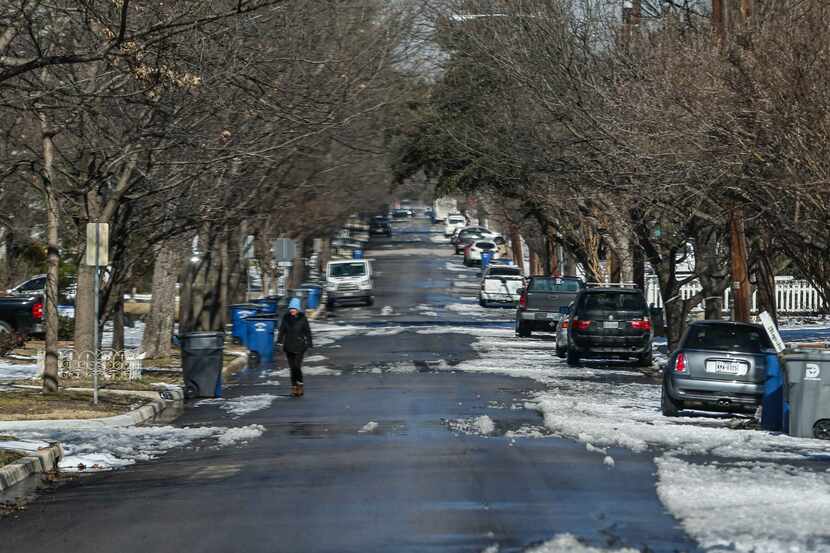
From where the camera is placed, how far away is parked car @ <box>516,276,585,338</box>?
42812mm

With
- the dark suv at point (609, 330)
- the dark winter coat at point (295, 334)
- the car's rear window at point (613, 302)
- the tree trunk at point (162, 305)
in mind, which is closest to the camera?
the dark winter coat at point (295, 334)

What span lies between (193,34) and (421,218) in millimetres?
148871

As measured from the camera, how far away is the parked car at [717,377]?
65.2ft

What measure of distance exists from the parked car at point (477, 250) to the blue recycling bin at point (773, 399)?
73.1 metres

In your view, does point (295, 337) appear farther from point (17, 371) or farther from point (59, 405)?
point (17, 371)

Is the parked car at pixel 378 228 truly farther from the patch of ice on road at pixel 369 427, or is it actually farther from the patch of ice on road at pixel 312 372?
the patch of ice on road at pixel 369 427

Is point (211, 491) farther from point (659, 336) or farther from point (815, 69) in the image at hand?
point (659, 336)

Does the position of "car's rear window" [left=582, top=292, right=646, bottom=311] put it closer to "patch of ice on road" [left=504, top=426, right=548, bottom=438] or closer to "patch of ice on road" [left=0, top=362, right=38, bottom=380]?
"patch of ice on road" [left=0, top=362, right=38, bottom=380]

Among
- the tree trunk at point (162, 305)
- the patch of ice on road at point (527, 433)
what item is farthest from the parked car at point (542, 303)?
the patch of ice on road at point (527, 433)

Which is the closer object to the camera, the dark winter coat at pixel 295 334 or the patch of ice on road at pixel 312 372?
the dark winter coat at pixel 295 334

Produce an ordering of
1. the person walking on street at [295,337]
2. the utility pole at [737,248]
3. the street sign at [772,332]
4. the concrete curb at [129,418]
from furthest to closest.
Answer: the utility pole at [737,248] < the person walking on street at [295,337] < the concrete curb at [129,418] < the street sign at [772,332]

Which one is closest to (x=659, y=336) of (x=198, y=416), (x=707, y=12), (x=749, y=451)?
(x=707, y=12)

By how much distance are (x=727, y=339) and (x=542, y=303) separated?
74.6 feet

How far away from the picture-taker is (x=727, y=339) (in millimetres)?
20281
